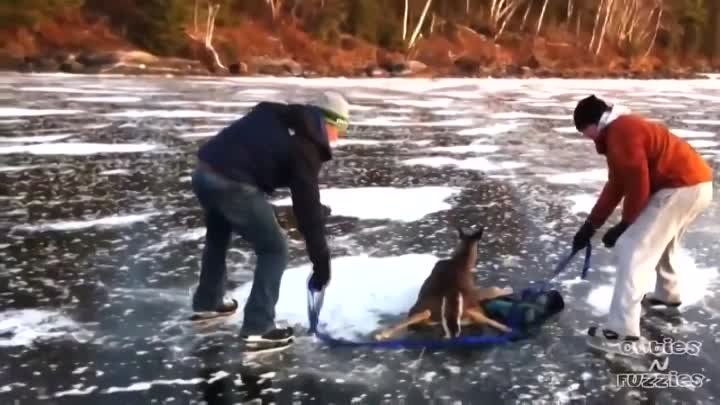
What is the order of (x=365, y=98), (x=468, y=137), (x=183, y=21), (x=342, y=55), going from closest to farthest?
(x=468, y=137), (x=365, y=98), (x=183, y=21), (x=342, y=55)

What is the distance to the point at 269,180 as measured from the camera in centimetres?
441

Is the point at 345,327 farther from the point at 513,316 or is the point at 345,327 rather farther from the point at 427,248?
the point at 427,248

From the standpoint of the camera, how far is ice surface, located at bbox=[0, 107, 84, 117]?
15008 millimetres

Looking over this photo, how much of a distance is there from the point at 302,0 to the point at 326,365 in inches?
1418

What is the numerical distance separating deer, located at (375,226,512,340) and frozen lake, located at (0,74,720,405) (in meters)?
0.17

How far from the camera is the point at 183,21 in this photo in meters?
32.4

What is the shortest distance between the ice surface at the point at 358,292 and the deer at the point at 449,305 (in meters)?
0.34

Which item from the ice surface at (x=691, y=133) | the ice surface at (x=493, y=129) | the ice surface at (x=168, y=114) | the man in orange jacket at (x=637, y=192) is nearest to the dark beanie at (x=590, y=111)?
the man in orange jacket at (x=637, y=192)

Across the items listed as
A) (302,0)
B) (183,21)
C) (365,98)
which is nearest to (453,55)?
(302,0)

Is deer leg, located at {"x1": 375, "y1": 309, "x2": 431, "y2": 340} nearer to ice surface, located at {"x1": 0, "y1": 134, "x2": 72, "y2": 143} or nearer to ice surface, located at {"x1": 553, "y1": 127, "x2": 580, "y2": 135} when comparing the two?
ice surface, located at {"x1": 0, "y1": 134, "x2": 72, "y2": 143}

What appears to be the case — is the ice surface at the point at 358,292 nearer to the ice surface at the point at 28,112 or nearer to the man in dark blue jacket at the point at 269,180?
the man in dark blue jacket at the point at 269,180

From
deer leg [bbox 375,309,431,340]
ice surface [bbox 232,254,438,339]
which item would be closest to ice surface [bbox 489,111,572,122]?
ice surface [bbox 232,254,438,339]

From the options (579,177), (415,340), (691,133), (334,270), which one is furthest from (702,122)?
(415,340)

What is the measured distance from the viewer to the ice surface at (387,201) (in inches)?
323
